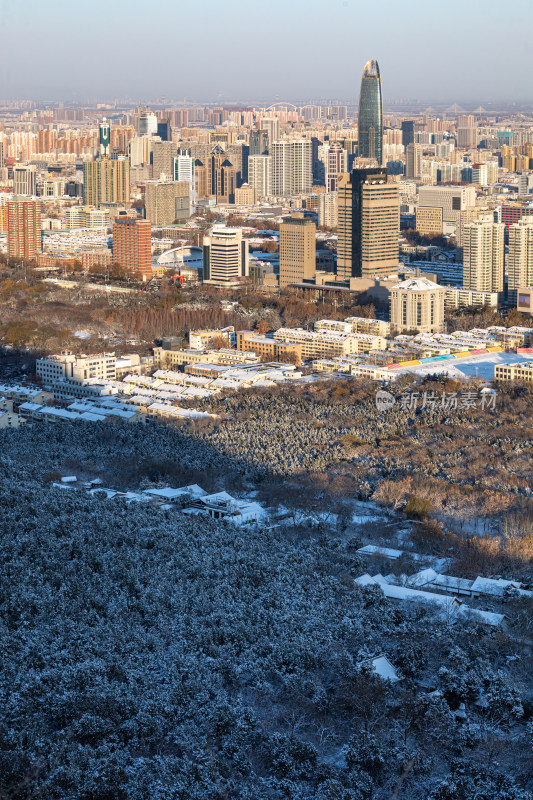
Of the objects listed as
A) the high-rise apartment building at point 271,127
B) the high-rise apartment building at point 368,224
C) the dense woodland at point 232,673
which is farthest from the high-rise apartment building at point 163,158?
the dense woodland at point 232,673

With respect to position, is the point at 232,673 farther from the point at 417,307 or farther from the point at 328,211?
the point at 328,211

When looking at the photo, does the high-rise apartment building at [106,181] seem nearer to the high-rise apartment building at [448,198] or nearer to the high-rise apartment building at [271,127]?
the high-rise apartment building at [448,198]

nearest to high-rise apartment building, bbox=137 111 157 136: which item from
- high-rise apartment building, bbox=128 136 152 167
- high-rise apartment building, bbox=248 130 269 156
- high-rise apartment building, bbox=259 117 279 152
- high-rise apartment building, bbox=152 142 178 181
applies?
high-rise apartment building, bbox=128 136 152 167

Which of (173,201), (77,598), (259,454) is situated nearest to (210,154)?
(173,201)

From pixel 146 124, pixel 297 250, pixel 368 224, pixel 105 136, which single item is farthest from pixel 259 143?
pixel 368 224

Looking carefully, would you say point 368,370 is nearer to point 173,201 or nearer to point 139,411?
point 139,411

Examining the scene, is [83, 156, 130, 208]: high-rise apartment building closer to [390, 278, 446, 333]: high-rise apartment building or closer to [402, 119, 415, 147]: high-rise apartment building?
[402, 119, 415, 147]: high-rise apartment building
